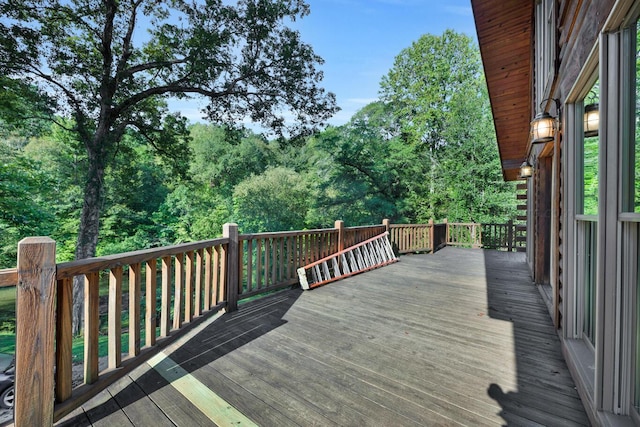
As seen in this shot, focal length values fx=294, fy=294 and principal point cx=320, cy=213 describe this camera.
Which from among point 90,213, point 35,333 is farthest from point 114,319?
point 90,213

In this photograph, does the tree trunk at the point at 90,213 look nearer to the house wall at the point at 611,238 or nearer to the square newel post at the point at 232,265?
the square newel post at the point at 232,265

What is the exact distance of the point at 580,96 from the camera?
210 centimetres

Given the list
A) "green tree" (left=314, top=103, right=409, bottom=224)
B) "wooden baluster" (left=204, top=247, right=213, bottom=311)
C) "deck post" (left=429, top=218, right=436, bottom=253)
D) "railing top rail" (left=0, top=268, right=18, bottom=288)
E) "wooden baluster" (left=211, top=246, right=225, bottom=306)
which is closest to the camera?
"railing top rail" (left=0, top=268, right=18, bottom=288)

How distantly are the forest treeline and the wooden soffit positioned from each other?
7.02m

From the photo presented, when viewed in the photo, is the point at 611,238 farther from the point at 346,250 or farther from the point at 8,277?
the point at 346,250

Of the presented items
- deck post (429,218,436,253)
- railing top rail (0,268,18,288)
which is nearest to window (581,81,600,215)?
railing top rail (0,268,18,288)

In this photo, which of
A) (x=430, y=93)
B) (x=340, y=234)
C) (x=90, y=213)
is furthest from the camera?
(x=430, y=93)

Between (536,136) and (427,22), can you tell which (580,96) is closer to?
(536,136)

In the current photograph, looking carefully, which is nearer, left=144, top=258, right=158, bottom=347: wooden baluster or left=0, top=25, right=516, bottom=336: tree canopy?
left=144, top=258, right=158, bottom=347: wooden baluster

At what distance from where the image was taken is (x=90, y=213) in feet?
27.9

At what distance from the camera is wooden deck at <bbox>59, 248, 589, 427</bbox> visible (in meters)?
1.60

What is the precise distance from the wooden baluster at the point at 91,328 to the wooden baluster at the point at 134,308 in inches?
10.3

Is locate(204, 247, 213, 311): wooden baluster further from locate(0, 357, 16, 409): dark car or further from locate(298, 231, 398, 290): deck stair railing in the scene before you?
locate(0, 357, 16, 409): dark car

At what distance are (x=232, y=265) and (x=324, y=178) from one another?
36.7ft
